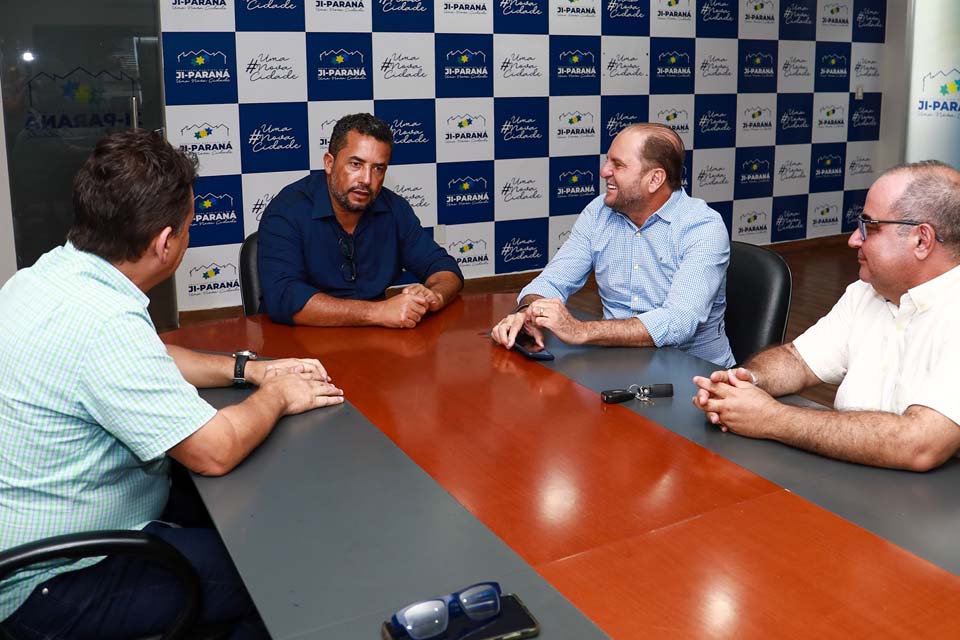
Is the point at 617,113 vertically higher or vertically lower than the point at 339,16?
lower

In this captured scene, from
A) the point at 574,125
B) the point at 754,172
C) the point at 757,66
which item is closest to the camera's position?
the point at 574,125

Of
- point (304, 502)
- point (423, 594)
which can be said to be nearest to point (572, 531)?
point (423, 594)

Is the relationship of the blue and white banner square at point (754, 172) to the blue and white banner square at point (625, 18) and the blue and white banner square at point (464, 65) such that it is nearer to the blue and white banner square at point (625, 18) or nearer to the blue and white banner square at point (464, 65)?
the blue and white banner square at point (625, 18)

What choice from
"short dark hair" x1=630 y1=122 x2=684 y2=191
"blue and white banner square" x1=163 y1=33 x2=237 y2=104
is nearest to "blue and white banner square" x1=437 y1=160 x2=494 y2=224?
"blue and white banner square" x1=163 y1=33 x2=237 y2=104

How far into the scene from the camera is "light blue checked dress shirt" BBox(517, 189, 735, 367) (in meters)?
2.45

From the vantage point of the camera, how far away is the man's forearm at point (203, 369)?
197cm

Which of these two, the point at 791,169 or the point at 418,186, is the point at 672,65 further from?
the point at 418,186

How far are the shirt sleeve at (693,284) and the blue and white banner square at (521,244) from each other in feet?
11.2

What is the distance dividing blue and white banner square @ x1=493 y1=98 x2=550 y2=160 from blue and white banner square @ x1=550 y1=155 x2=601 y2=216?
170mm

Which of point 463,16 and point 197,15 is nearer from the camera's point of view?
point 197,15

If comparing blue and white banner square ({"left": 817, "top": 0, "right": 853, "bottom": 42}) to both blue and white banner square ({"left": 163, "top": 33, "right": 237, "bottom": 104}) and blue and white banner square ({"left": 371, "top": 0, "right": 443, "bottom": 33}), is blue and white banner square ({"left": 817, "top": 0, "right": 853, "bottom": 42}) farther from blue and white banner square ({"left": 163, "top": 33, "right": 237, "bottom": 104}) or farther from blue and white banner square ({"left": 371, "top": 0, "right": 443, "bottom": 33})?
blue and white banner square ({"left": 163, "top": 33, "right": 237, "bottom": 104})

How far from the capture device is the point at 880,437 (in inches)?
59.6

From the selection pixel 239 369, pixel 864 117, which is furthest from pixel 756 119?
pixel 239 369

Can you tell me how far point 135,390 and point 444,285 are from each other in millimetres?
1477
